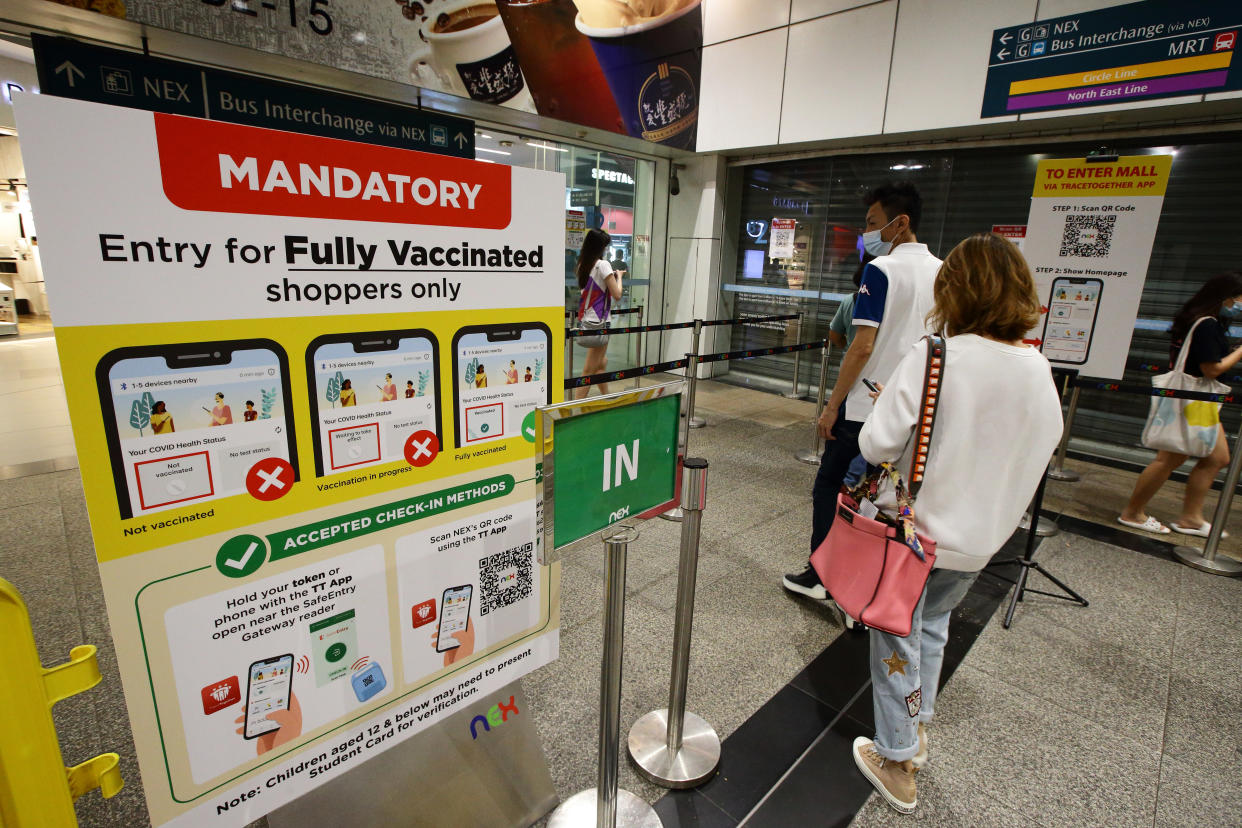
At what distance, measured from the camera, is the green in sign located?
1.37 metres

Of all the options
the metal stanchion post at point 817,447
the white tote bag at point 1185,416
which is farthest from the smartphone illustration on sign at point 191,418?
the white tote bag at point 1185,416

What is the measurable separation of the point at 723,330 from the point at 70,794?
801cm

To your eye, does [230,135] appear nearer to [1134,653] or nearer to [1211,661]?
[1134,653]

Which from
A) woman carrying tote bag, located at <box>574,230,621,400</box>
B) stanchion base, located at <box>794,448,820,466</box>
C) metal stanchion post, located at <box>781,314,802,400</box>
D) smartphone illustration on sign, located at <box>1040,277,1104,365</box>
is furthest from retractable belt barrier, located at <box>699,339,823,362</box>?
smartphone illustration on sign, located at <box>1040,277,1104,365</box>

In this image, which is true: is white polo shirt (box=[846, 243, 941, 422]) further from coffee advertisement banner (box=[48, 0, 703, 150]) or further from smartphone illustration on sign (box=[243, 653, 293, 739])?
coffee advertisement banner (box=[48, 0, 703, 150])

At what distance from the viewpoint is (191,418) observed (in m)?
1.11

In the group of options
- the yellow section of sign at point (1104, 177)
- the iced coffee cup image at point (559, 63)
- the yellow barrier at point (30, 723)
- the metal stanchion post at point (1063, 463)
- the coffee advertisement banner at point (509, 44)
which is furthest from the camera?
the iced coffee cup image at point (559, 63)

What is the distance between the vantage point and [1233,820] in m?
1.96

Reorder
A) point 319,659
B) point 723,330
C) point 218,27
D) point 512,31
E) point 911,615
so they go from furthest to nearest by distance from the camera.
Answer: point 723,330 → point 512,31 → point 218,27 → point 911,615 → point 319,659

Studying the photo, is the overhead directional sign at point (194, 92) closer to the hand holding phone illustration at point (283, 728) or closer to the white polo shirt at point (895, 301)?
the hand holding phone illustration at point (283, 728)

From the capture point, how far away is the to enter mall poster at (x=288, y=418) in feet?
3.30

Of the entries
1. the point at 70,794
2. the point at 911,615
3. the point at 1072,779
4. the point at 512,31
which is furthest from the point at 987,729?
the point at 512,31

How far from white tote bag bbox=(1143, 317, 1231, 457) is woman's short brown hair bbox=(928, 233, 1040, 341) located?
298 centimetres

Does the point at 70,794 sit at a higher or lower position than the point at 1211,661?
higher
